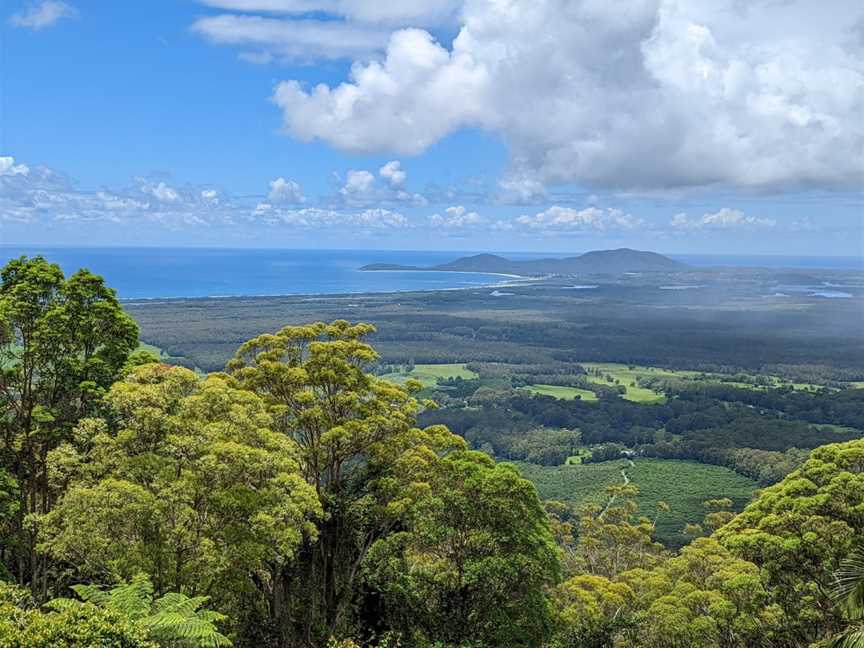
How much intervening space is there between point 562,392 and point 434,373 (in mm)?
31593

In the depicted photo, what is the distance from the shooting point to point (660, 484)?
8700cm

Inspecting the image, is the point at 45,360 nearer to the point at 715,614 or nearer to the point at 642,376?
the point at 715,614

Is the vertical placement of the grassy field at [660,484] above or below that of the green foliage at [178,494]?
below

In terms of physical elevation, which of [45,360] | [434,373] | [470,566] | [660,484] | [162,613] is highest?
[45,360]

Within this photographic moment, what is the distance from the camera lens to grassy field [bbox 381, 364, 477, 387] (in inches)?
6045

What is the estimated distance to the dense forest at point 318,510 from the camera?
13.7 meters

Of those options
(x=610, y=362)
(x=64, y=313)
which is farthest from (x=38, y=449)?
(x=610, y=362)

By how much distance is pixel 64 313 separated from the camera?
57.7 ft

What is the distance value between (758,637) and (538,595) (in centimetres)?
584

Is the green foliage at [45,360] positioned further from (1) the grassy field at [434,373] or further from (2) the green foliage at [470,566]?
(1) the grassy field at [434,373]

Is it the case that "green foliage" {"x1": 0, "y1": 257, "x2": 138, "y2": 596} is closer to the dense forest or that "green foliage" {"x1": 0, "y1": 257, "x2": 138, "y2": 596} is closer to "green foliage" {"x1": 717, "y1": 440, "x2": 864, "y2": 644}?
the dense forest

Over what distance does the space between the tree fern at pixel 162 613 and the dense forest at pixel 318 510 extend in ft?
4.18

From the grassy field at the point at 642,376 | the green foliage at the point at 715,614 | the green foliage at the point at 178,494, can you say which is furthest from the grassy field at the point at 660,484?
the green foliage at the point at 178,494

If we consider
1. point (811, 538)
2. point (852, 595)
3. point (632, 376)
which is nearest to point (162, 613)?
point (852, 595)
